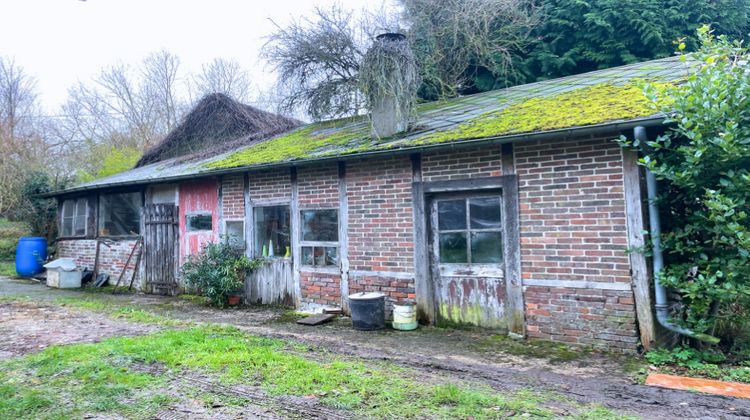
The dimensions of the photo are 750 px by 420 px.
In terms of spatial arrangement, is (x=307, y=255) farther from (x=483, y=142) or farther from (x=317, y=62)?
(x=317, y=62)

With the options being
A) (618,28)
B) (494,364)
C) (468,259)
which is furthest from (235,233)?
(618,28)

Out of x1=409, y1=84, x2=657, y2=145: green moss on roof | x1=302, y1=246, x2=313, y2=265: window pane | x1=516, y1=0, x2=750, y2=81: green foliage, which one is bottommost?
x1=302, y1=246, x2=313, y2=265: window pane

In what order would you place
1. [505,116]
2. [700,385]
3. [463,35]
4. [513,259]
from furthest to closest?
[463,35]
[505,116]
[513,259]
[700,385]

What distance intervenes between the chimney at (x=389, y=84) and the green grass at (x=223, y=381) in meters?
3.84

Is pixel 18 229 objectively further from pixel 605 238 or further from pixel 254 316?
pixel 605 238

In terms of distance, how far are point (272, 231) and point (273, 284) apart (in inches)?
37.9

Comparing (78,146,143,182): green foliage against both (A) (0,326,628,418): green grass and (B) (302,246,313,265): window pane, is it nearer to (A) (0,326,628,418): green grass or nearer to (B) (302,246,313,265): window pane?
(B) (302,246,313,265): window pane

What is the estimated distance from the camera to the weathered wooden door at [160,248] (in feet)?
33.3

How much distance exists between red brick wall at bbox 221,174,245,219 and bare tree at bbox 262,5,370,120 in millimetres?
3404

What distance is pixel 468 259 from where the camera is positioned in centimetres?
624

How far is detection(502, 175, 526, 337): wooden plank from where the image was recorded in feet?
18.9

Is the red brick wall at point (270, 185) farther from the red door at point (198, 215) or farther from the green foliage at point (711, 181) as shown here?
the green foliage at point (711, 181)

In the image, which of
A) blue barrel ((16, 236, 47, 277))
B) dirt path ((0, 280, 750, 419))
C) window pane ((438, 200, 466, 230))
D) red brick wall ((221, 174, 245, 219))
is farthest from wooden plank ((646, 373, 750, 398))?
blue barrel ((16, 236, 47, 277))

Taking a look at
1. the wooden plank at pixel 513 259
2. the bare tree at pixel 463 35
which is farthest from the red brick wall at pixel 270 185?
the bare tree at pixel 463 35
